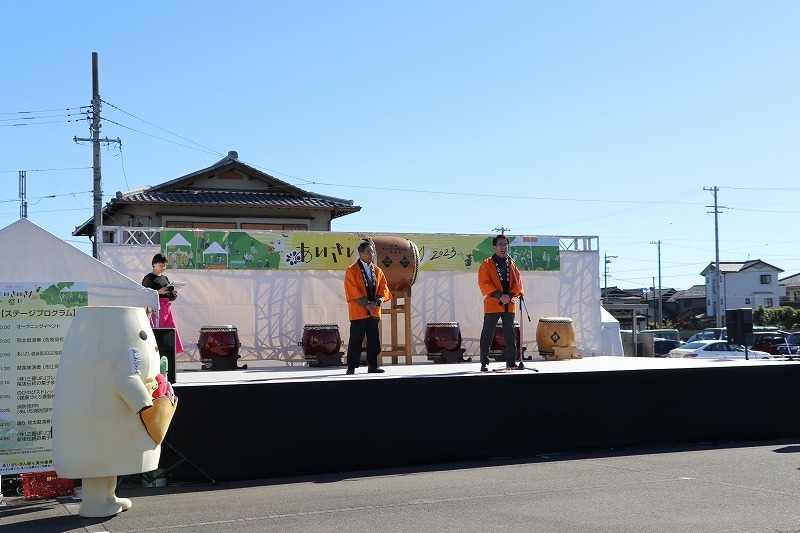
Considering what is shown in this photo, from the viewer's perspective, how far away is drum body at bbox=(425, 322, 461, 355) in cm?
1461

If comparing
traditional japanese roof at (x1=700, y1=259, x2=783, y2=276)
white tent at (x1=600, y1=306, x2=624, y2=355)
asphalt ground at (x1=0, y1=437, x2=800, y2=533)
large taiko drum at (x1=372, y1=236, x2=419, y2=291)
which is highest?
traditional japanese roof at (x1=700, y1=259, x2=783, y2=276)

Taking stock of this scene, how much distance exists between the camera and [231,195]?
25453 mm

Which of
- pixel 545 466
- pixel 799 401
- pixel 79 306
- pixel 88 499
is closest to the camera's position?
pixel 88 499

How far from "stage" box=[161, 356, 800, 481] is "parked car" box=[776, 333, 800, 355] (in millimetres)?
24095

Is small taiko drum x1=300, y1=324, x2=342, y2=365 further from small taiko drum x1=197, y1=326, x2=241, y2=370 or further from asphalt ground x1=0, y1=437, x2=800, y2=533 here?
asphalt ground x1=0, y1=437, x2=800, y2=533

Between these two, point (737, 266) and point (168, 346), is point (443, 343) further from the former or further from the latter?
point (737, 266)

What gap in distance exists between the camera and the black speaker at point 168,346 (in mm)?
7547

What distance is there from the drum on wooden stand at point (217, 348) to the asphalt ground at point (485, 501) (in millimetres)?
6101

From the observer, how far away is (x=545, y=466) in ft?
27.1

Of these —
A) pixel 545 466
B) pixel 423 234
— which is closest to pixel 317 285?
pixel 423 234

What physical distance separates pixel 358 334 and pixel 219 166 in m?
16.9

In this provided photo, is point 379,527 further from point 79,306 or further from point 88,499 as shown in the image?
point 79,306

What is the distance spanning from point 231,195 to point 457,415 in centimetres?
1798


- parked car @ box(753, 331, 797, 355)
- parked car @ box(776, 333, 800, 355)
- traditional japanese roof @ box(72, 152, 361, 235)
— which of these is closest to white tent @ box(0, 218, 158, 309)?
traditional japanese roof @ box(72, 152, 361, 235)
